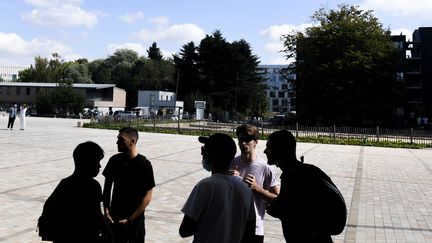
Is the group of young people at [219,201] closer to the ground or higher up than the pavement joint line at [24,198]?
higher up

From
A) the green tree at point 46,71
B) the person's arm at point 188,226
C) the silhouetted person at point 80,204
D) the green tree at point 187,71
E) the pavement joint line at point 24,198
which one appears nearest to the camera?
the person's arm at point 188,226

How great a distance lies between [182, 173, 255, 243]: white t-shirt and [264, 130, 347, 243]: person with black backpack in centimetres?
29

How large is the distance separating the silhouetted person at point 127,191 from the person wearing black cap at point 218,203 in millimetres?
1017

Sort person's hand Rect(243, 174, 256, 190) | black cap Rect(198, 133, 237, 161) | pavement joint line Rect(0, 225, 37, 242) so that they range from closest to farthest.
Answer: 1. black cap Rect(198, 133, 237, 161)
2. person's hand Rect(243, 174, 256, 190)
3. pavement joint line Rect(0, 225, 37, 242)

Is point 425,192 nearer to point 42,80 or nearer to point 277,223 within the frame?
point 277,223

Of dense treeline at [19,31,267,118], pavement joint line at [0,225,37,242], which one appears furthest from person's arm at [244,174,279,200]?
dense treeline at [19,31,267,118]

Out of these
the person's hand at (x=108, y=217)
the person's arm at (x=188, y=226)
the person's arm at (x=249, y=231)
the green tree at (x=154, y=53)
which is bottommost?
the person's hand at (x=108, y=217)

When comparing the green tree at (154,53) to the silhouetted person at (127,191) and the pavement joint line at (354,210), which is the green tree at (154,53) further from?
the silhouetted person at (127,191)

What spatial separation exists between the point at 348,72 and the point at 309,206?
A: 44206 mm

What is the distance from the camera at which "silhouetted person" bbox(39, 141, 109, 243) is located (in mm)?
3037

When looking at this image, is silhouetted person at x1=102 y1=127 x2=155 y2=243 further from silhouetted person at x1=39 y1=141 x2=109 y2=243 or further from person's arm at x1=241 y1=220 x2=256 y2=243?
person's arm at x1=241 y1=220 x2=256 y2=243

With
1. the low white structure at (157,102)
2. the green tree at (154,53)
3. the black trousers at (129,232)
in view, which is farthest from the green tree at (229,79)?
the black trousers at (129,232)

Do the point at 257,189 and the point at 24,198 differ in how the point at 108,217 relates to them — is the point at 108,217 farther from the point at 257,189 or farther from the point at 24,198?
the point at 24,198

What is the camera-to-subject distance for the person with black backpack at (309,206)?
2.81 m
